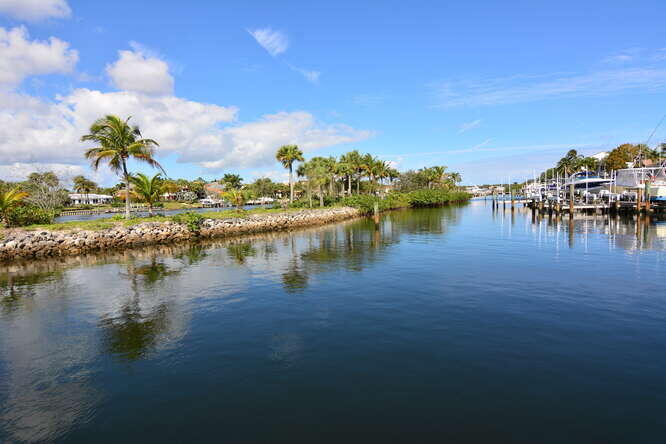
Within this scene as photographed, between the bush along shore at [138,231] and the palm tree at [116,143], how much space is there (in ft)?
20.5

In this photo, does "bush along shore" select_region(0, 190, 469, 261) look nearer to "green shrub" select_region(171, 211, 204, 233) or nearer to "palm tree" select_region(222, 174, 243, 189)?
"green shrub" select_region(171, 211, 204, 233)

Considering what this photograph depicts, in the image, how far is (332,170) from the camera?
79750 mm

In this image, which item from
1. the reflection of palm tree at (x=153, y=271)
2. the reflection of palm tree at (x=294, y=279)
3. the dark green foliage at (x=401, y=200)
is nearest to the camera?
the reflection of palm tree at (x=294, y=279)

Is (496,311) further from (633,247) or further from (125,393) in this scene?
(633,247)

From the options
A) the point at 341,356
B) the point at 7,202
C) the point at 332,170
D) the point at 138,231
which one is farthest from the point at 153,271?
the point at 332,170

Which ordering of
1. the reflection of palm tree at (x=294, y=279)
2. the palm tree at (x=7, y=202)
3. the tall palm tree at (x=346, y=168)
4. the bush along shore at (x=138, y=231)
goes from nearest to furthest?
the reflection of palm tree at (x=294, y=279), the bush along shore at (x=138, y=231), the palm tree at (x=7, y=202), the tall palm tree at (x=346, y=168)

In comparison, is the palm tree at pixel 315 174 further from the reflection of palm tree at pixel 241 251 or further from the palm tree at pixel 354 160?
the reflection of palm tree at pixel 241 251

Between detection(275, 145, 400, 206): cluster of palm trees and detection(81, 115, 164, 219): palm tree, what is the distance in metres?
30.2

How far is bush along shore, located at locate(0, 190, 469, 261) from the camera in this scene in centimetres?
2975

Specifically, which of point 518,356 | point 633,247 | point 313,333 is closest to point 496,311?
point 518,356

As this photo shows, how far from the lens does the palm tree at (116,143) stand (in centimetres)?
3578

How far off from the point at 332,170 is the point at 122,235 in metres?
51.2

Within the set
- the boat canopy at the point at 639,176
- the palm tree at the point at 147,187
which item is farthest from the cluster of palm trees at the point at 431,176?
the palm tree at the point at 147,187

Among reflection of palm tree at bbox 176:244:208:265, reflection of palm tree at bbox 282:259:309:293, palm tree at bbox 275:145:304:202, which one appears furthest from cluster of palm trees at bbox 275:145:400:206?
reflection of palm tree at bbox 282:259:309:293
